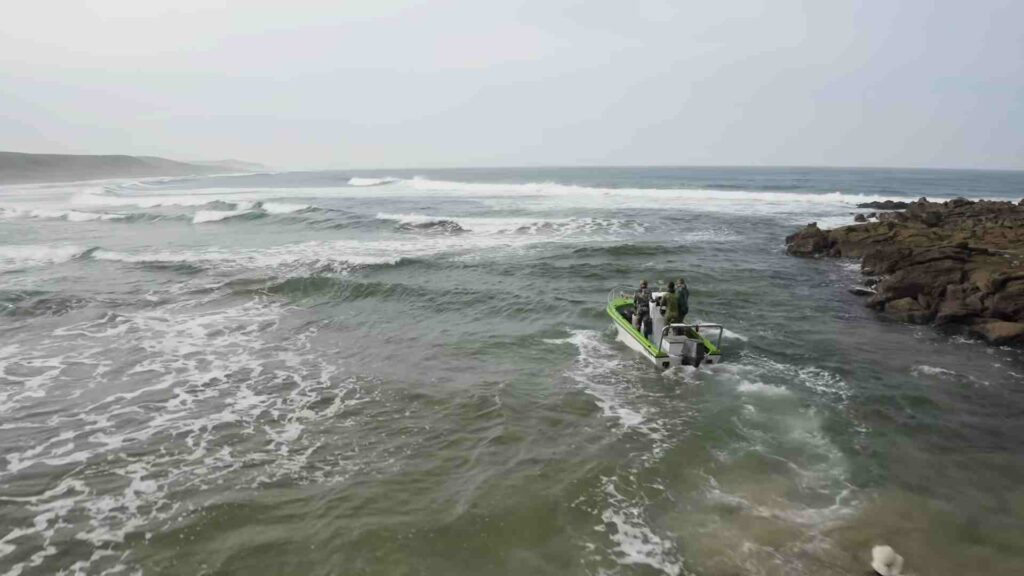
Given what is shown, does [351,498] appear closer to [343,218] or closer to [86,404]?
[86,404]

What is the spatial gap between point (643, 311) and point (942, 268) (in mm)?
12036

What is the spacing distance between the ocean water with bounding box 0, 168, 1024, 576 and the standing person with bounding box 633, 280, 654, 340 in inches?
34.1

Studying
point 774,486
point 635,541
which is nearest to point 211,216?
point 635,541

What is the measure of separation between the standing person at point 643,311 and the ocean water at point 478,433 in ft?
2.84

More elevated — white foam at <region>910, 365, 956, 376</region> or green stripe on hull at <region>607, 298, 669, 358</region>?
green stripe on hull at <region>607, 298, 669, 358</region>

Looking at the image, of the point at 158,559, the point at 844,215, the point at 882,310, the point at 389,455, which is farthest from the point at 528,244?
the point at 844,215

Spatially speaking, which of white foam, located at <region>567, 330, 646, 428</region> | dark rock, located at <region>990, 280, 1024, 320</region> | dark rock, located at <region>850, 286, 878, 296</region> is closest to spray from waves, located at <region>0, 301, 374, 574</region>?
white foam, located at <region>567, 330, 646, 428</region>

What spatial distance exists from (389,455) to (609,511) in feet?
12.4

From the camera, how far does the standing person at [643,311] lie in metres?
14.0

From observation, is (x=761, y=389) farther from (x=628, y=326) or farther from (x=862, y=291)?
(x=862, y=291)

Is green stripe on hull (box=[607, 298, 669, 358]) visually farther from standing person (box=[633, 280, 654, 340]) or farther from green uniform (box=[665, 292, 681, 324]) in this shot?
green uniform (box=[665, 292, 681, 324])

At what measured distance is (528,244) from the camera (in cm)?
3069

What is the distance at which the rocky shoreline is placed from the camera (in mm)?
15797

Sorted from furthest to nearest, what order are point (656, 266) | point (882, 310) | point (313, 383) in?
point (656, 266), point (882, 310), point (313, 383)
